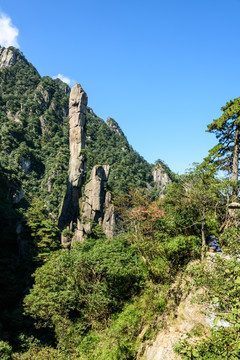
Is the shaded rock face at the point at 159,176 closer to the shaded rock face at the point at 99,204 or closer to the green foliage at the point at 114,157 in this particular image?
the green foliage at the point at 114,157

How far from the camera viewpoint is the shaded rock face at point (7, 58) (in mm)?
116750

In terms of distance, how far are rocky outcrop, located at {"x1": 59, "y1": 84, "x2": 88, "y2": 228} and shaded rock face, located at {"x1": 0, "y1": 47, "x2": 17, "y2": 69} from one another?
335 feet

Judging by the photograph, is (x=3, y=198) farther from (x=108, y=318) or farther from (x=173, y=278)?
(x=173, y=278)

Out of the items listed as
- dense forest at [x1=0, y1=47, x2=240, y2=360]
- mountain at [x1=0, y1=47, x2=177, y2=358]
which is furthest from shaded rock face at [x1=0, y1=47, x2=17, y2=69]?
dense forest at [x1=0, y1=47, x2=240, y2=360]

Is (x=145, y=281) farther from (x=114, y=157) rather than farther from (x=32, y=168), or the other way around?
(x=114, y=157)

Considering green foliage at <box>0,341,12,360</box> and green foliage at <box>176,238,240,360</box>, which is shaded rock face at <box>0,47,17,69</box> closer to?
green foliage at <box>0,341,12,360</box>

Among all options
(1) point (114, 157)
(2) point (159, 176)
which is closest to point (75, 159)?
(1) point (114, 157)

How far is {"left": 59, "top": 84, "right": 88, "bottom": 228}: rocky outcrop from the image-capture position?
36.9 meters

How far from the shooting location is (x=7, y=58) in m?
119

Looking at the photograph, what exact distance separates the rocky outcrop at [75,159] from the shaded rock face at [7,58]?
101957 mm

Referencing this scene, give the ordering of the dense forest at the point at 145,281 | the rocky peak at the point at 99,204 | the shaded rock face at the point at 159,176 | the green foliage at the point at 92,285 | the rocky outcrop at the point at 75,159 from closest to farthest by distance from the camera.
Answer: the dense forest at the point at 145,281, the green foliage at the point at 92,285, the rocky outcrop at the point at 75,159, the rocky peak at the point at 99,204, the shaded rock face at the point at 159,176

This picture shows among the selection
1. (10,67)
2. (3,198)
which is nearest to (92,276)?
(3,198)

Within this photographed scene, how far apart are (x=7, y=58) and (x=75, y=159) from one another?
380 ft

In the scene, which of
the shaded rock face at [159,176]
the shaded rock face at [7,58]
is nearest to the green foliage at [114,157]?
the shaded rock face at [159,176]
